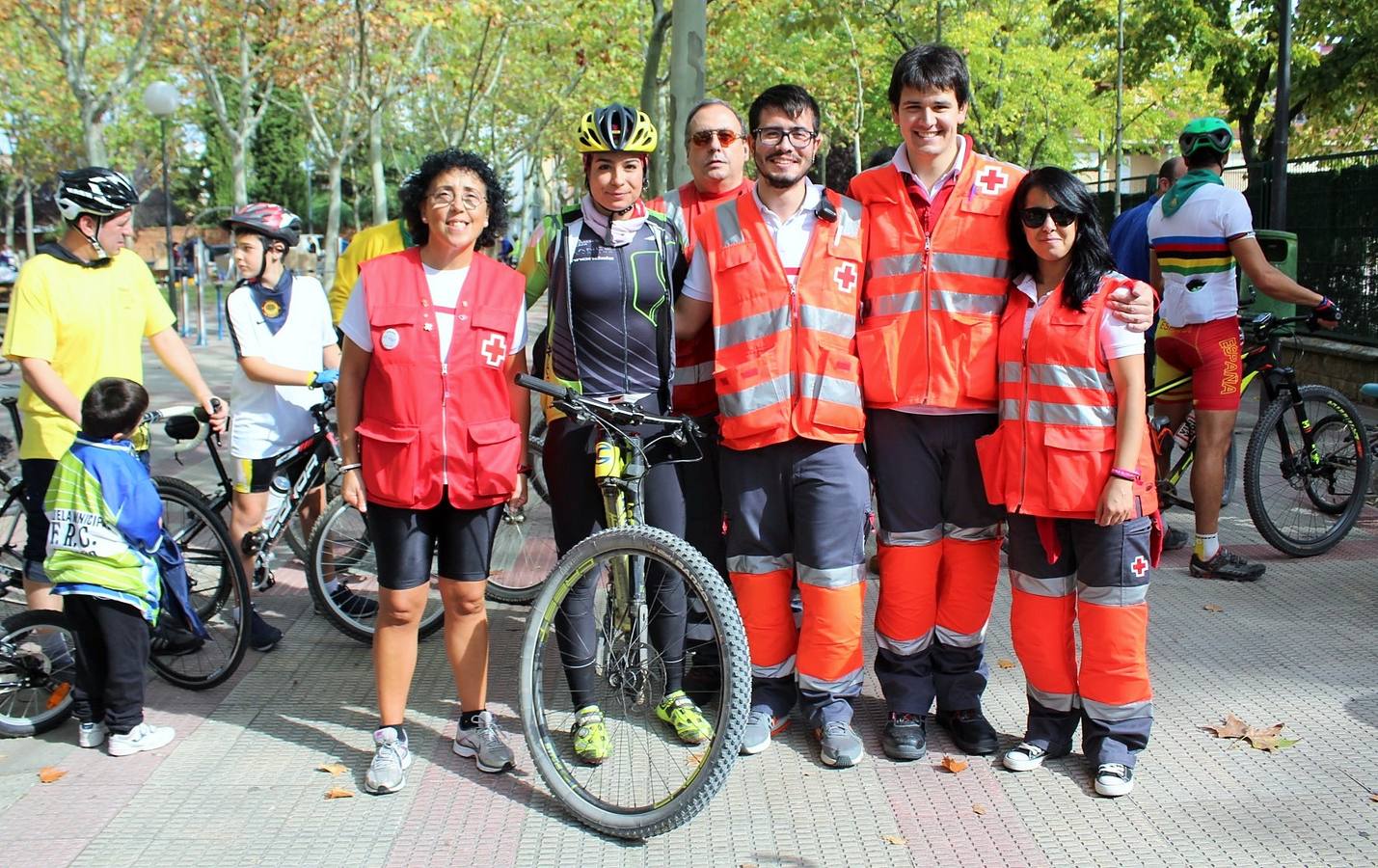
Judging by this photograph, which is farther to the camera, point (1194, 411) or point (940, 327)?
point (1194, 411)

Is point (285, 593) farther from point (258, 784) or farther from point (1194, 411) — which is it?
point (1194, 411)

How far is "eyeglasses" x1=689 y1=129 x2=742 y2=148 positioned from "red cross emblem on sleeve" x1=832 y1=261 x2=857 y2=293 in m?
1.13

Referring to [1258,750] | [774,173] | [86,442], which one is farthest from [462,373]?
[1258,750]

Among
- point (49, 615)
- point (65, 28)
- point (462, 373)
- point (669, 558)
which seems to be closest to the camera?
point (669, 558)

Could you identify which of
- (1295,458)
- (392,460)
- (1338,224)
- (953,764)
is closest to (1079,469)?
(953,764)

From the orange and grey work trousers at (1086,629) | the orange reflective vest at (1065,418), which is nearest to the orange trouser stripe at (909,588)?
the orange and grey work trousers at (1086,629)

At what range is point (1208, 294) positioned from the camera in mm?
5980

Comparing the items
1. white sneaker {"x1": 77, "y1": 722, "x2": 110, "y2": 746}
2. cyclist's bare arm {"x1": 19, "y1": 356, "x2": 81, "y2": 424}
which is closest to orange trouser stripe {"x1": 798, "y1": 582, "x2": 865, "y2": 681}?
white sneaker {"x1": 77, "y1": 722, "x2": 110, "y2": 746}

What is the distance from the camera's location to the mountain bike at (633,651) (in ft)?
11.6

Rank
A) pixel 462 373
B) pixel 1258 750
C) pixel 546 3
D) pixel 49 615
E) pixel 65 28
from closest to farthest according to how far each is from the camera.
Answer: pixel 462 373 < pixel 1258 750 < pixel 49 615 < pixel 65 28 < pixel 546 3

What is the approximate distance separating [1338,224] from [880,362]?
31.9ft

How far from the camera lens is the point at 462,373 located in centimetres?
394

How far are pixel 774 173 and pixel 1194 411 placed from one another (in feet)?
10.1

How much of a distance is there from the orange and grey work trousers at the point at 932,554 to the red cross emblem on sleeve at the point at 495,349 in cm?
120
